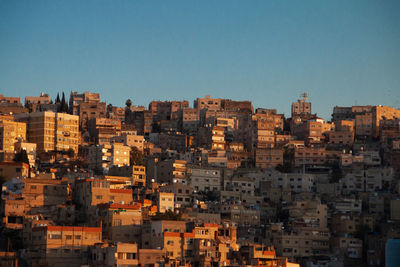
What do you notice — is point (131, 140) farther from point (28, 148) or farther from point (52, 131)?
point (28, 148)

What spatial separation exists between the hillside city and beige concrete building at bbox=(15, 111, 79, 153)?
0.10 metres

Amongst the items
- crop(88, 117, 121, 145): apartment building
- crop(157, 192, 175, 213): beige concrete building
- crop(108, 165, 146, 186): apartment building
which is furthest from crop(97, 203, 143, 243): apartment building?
crop(88, 117, 121, 145): apartment building

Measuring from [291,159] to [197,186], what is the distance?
13.4 m

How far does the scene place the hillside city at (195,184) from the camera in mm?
56719

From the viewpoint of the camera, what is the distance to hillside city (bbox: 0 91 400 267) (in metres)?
56.7

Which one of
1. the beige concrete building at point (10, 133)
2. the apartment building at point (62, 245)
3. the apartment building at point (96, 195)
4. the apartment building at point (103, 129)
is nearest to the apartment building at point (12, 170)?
the apartment building at point (96, 195)

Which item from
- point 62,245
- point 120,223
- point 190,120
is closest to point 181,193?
point 120,223

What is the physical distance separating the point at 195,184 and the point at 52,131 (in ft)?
43.8

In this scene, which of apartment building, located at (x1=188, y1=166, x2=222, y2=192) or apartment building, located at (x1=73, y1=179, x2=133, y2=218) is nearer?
apartment building, located at (x1=73, y1=179, x2=133, y2=218)

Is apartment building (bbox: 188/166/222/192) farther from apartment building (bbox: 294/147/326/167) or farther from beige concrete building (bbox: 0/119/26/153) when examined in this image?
beige concrete building (bbox: 0/119/26/153)

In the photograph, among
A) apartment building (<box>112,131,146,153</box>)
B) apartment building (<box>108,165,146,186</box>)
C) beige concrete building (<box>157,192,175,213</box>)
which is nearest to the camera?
beige concrete building (<box>157,192,175,213</box>)

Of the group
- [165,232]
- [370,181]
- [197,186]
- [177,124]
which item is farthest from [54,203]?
[177,124]

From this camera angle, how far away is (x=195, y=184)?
246ft

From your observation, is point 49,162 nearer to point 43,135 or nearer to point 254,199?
point 43,135
